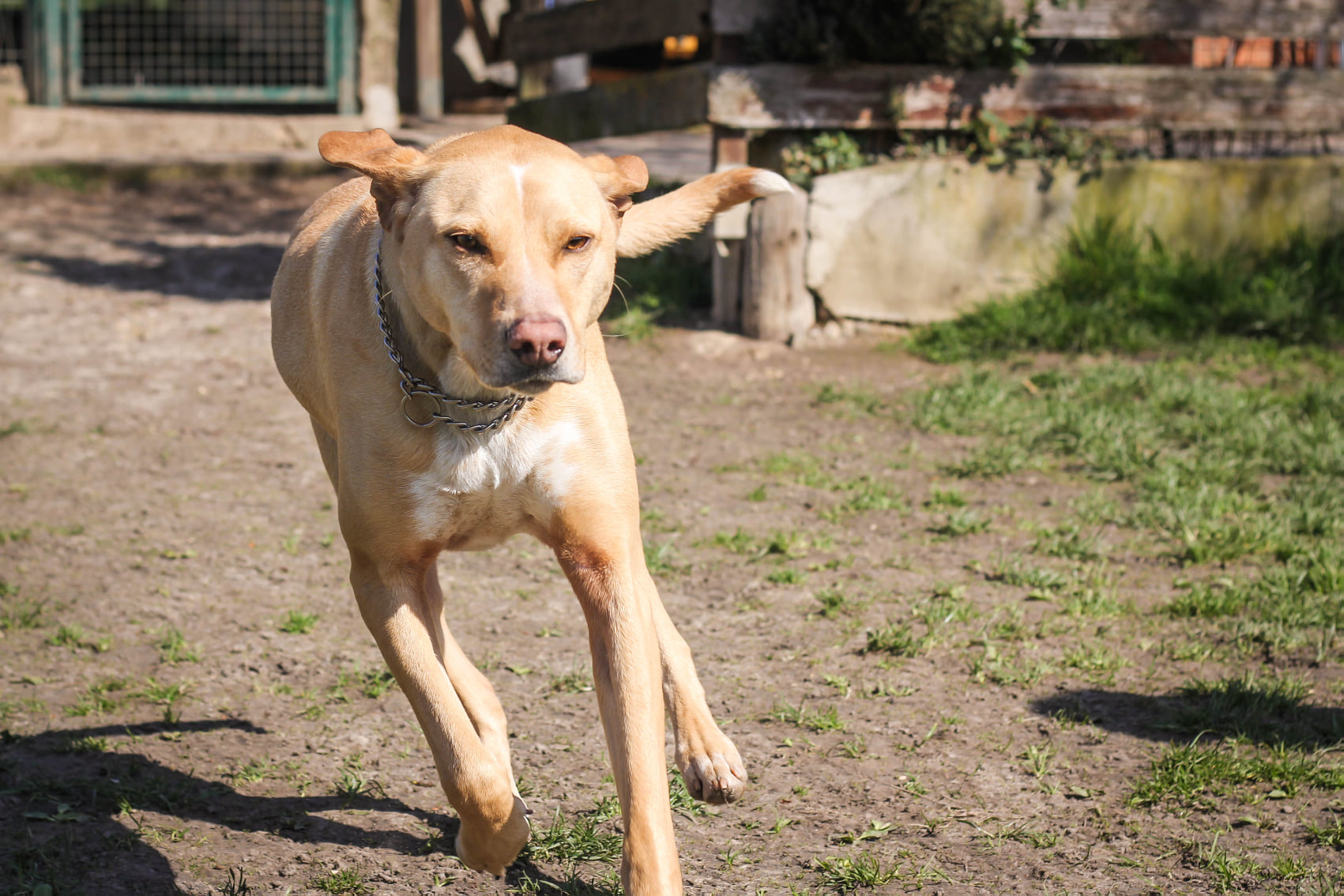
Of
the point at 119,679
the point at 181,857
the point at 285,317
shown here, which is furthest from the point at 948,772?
the point at 119,679

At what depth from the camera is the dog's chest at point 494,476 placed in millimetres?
2588

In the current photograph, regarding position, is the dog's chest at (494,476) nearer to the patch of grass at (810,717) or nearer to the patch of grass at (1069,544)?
the patch of grass at (810,717)

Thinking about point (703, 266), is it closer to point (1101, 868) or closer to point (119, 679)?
point (119, 679)

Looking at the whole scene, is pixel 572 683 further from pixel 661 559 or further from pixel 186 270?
pixel 186 270

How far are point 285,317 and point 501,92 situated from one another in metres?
11.9

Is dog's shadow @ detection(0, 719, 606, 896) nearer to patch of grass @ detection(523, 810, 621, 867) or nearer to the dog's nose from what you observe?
patch of grass @ detection(523, 810, 621, 867)

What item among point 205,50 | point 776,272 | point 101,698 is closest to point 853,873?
point 101,698

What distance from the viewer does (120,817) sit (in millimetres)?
2984

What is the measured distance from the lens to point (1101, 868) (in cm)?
276

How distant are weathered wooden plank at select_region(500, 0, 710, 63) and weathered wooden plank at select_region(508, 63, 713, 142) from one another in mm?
238

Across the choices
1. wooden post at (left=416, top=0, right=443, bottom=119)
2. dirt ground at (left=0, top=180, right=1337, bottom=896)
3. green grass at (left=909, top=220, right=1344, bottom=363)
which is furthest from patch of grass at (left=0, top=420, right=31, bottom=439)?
wooden post at (left=416, top=0, right=443, bottom=119)

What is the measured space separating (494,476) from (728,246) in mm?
4925

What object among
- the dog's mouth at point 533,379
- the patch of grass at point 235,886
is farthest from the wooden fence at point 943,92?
the patch of grass at point 235,886

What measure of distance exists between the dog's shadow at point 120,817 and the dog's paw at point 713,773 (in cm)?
36
